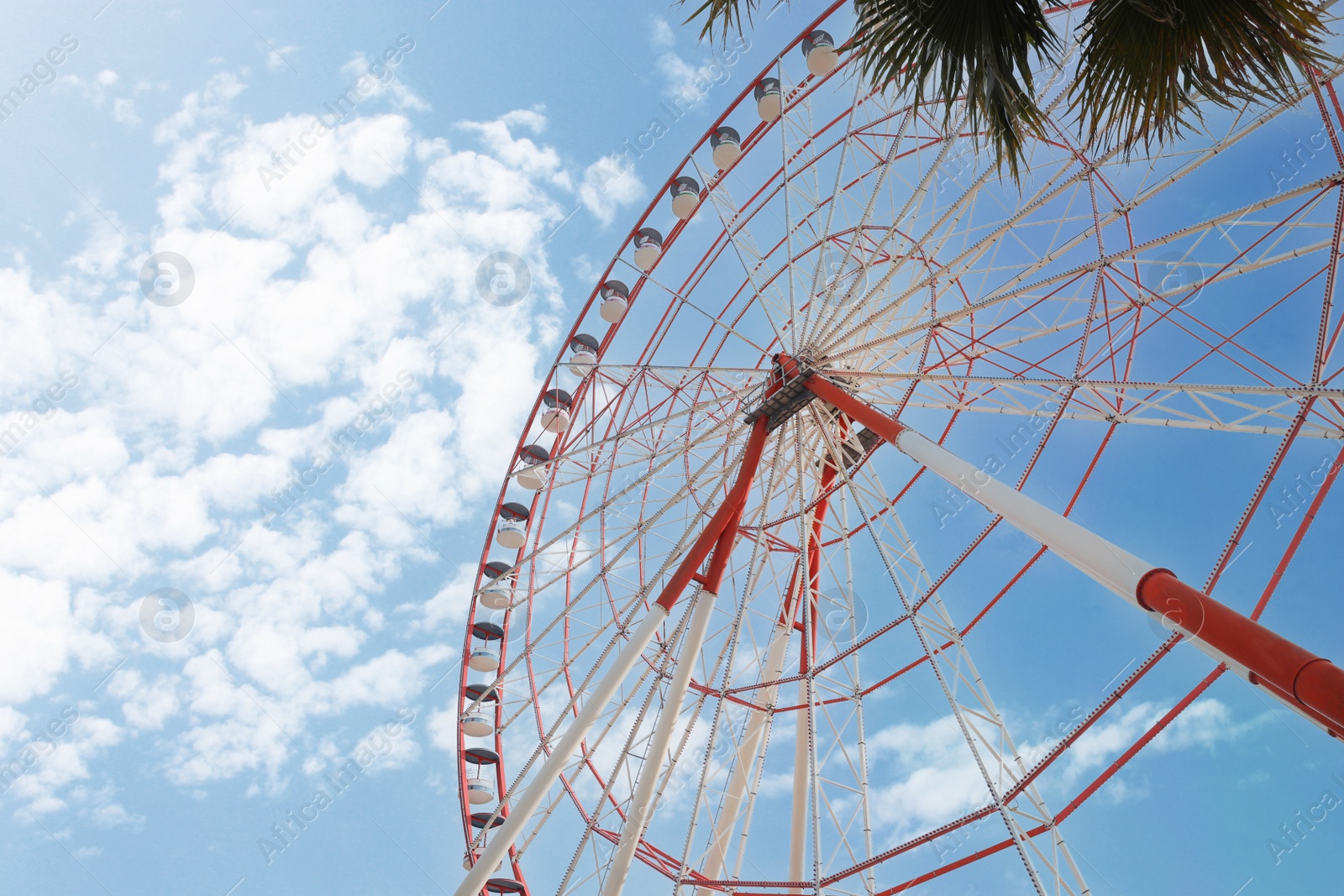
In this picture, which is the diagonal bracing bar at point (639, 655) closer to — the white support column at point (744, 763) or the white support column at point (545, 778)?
the white support column at point (545, 778)

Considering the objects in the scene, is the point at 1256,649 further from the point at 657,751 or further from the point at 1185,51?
the point at 657,751

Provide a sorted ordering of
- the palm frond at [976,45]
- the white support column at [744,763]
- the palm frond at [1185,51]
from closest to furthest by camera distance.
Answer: the palm frond at [1185,51], the palm frond at [976,45], the white support column at [744,763]

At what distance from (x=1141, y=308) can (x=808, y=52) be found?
22.6 ft

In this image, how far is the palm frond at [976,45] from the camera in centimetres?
568

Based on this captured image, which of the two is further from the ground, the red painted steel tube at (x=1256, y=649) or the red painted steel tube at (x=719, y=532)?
the red painted steel tube at (x=719, y=532)

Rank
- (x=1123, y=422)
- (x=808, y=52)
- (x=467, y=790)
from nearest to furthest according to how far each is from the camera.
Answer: (x=1123, y=422), (x=808, y=52), (x=467, y=790)

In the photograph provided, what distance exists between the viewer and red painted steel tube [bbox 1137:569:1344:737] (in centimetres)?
452

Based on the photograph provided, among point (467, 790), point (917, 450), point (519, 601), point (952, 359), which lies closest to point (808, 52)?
point (952, 359)

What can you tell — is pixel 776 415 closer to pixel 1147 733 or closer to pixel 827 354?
pixel 827 354

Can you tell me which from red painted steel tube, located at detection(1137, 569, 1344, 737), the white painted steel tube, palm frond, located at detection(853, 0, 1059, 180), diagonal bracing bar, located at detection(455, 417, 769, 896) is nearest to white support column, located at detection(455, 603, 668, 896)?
diagonal bracing bar, located at detection(455, 417, 769, 896)

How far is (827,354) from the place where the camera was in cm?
1252

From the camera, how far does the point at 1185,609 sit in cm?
555

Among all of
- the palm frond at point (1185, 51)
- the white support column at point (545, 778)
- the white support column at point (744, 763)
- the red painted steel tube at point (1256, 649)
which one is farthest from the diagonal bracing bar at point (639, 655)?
the palm frond at point (1185, 51)

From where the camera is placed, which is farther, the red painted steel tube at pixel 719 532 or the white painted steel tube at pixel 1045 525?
the red painted steel tube at pixel 719 532
